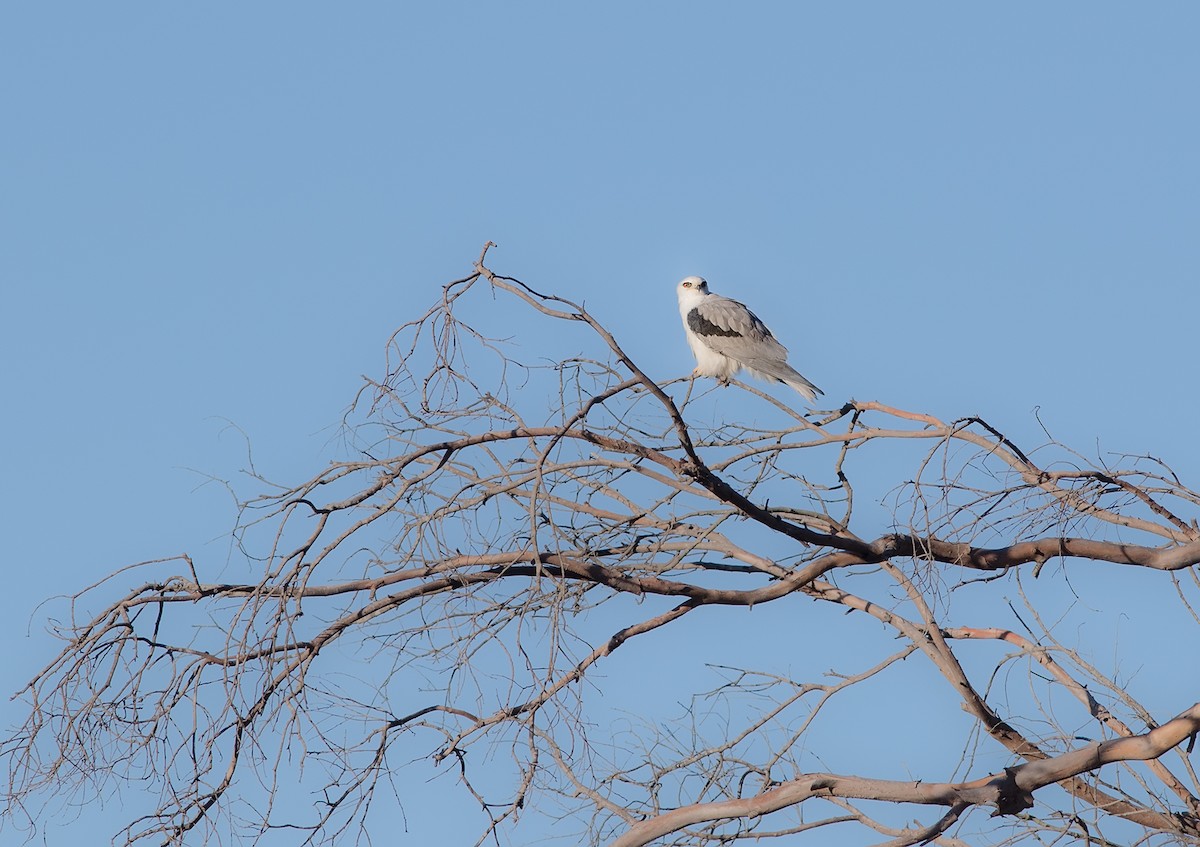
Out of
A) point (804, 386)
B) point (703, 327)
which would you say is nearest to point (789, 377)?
point (804, 386)

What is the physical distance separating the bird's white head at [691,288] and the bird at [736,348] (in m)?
0.69

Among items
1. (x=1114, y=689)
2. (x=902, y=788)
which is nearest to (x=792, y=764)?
(x=902, y=788)

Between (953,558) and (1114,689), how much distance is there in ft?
2.59

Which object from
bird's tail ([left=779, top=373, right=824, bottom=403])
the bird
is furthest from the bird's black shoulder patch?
bird's tail ([left=779, top=373, right=824, bottom=403])

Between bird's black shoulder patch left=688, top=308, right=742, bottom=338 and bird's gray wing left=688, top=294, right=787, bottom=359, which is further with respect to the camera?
bird's black shoulder patch left=688, top=308, right=742, bottom=338

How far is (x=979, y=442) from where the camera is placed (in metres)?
5.66

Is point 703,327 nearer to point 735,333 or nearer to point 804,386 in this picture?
point 735,333

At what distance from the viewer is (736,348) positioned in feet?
35.5

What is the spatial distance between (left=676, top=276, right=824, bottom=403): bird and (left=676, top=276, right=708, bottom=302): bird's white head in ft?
2.25

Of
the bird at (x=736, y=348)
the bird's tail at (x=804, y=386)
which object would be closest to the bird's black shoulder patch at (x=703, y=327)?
the bird at (x=736, y=348)

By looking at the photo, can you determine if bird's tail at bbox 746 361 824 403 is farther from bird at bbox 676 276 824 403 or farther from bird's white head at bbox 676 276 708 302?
bird's white head at bbox 676 276 708 302

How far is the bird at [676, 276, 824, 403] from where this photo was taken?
10.8 metres

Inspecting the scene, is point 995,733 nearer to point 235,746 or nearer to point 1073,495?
point 1073,495

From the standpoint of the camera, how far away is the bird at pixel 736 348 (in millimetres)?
10812
